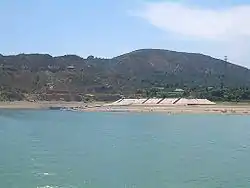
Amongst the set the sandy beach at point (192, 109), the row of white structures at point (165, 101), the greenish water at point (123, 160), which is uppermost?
the row of white structures at point (165, 101)

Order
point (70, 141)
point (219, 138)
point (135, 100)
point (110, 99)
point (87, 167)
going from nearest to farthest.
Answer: point (87, 167) < point (70, 141) < point (219, 138) < point (135, 100) < point (110, 99)

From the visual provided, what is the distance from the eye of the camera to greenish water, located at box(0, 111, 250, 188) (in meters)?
28.1

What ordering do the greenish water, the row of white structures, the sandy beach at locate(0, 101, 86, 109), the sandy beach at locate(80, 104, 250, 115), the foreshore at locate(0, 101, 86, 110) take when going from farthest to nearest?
1. the sandy beach at locate(0, 101, 86, 109)
2. the foreshore at locate(0, 101, 86, 110)
3. the row of white structures
4. the sandy beach at locate(80, 104, 250, 115)
5. the greenish water

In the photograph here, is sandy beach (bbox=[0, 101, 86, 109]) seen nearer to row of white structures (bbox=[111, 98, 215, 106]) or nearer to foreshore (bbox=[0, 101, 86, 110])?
foreshore (bbox=[0, 101, 86, 110])

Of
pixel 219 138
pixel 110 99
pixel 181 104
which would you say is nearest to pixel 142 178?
pixel 219 138

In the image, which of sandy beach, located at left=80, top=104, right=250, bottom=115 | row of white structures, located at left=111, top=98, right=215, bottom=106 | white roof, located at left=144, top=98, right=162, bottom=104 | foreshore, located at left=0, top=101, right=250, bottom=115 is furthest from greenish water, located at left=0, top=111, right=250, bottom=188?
white roof, located at left=144, top=98, right=162, bottom=104

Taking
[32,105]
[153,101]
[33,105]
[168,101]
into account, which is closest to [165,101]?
[168,101]

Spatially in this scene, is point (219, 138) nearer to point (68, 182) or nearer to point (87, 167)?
point (87, 167)

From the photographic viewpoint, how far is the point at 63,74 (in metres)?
199

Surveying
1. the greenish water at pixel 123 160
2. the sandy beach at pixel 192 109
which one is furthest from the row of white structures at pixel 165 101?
the greenish water at pixel 123 160

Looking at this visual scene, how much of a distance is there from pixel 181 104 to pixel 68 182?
101701 mm

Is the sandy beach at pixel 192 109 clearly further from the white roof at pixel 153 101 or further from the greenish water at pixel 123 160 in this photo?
the greenish water at pixel 123 160

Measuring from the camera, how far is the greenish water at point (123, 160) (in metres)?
28.1

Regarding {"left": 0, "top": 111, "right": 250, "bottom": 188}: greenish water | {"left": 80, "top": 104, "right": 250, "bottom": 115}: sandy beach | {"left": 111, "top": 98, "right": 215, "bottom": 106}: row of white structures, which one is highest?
{"left": 111, "top": 98, "right": 215, "bottom": 106}: row of white structures
